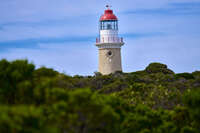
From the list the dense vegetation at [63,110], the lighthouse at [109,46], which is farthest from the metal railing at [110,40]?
the dense vegetation at [63,110]

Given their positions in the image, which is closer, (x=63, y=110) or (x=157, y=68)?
(x=63, y=110)

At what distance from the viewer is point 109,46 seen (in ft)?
298

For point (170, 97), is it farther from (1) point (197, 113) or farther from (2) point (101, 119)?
(2) point (101, 119)

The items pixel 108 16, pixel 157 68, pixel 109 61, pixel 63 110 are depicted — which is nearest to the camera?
pixel 63 110

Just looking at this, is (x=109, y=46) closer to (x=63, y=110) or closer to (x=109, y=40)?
(x=109, y=40)

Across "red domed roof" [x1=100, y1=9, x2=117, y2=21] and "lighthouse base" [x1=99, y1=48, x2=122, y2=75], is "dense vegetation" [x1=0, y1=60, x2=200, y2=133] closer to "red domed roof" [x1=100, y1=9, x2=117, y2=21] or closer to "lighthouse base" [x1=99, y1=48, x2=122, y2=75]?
"lighthouse base" [x1=99, y1=48, x2=122, y2=75]

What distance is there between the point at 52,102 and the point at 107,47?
55355mm

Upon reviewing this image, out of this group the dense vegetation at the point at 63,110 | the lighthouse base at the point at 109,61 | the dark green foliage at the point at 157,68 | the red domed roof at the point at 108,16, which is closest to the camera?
the dense vegetation at the point at 63,110

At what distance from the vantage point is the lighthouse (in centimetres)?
8950

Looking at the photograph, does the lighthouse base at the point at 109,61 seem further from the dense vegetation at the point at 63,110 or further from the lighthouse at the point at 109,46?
the dense vegetation at the point at 63,110

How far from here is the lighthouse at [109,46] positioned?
8950 centimetres

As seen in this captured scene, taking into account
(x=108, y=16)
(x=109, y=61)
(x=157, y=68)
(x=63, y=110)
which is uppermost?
(x=108, y=16)

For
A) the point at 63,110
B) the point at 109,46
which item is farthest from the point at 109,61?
the point at 63,110

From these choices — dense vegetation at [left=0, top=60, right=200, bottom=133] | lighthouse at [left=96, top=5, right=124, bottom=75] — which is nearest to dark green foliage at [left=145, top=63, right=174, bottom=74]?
lighthouse at [left=96, top=5, right=124, bottom=75]
